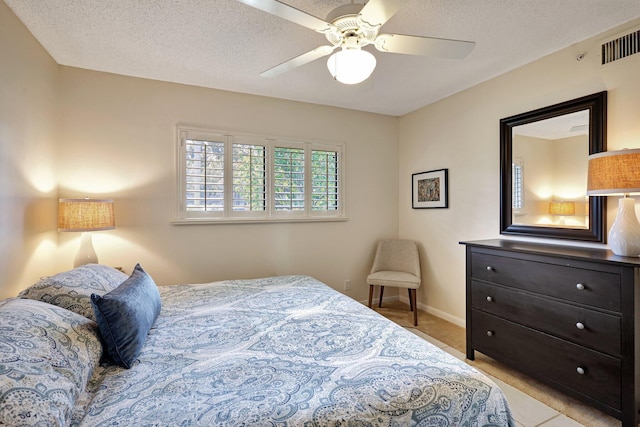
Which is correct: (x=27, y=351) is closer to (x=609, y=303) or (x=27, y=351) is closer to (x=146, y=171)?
(x=146, y=171)

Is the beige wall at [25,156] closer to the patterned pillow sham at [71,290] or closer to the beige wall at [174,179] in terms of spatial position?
the beige wall at [174,179]

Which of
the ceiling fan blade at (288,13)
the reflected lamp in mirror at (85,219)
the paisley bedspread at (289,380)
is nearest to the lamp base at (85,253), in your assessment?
the reflected lamp in mirror at (85,219)

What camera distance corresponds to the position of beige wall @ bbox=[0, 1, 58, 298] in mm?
1864

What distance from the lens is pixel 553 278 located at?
1989 millimetres

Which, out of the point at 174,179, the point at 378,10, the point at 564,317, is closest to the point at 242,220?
the point at 174,179

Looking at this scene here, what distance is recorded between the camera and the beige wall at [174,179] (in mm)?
2711

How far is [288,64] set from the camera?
193cm

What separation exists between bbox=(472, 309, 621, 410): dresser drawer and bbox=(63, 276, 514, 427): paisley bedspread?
114cm

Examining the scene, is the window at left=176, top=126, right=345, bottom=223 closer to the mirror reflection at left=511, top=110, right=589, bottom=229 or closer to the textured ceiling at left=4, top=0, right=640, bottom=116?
the textured ceiling at left=4, top=0, right=640, bottom=116

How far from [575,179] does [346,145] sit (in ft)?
7.42

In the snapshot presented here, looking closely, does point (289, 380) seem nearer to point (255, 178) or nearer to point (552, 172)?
point (255, 178)

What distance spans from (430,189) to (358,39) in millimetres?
2411

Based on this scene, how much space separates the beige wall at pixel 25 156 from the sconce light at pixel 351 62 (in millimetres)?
2008

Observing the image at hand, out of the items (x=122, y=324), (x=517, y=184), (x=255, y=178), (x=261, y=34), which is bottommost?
(x=122, y=324)
